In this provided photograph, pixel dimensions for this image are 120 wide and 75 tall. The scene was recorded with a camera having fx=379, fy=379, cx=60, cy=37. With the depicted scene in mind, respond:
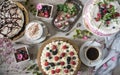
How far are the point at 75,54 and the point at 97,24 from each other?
171 millimetres

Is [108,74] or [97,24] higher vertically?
[97,24]

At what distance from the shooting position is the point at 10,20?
1.75 m

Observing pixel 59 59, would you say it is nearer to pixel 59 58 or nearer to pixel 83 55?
pixel 59 58

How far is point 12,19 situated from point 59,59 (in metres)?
0.29

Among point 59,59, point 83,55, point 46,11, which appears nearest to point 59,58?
point 59,59

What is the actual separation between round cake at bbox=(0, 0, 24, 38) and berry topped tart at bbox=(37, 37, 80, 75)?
0.16 meters

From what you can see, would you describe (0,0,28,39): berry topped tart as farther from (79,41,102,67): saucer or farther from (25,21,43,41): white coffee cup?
(79,41,102,67): saucer

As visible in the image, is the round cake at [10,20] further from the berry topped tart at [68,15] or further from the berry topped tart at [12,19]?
the berry topped tart at [68,15]

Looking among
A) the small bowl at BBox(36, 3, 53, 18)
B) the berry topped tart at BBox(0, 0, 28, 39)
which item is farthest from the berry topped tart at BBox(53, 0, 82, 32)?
the berry topped tart at BBox(0, 0, 28, 39)

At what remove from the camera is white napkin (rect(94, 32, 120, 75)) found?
1.72 metres

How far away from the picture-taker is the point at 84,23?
5.68ft

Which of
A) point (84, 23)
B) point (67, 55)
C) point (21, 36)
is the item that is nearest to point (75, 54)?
point (67, 55)

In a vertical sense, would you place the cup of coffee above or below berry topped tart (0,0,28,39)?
below

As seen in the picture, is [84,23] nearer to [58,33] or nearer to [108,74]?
[58,33]
